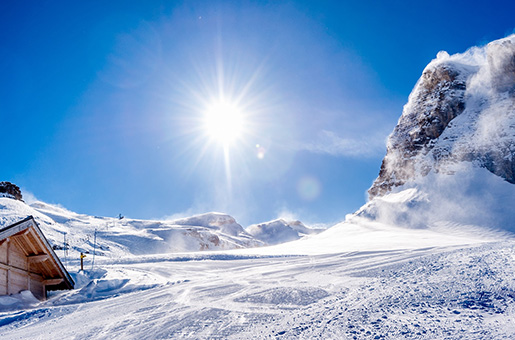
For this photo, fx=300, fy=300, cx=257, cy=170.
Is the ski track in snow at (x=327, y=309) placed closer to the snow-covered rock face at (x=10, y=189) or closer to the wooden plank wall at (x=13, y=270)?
the wooden plank wall at (x=13, y=270)

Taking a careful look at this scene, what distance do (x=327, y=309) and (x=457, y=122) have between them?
5819cm

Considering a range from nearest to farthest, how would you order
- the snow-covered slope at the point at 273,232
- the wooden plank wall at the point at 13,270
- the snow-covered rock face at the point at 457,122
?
1. the wooden plank wall at the point at 13,270
2. the snow-covered rock face at the point at 457,122
3. the snow-covered slope at the point at 273,232

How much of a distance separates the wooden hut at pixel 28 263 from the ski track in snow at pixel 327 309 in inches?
191

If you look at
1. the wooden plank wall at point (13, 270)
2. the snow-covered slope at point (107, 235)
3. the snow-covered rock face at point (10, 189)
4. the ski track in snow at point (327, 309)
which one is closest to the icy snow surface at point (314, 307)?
the ski track in snow at point (327, 309)

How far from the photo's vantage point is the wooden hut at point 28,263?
34.6 feet

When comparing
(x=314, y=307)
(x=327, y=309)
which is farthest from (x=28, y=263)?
(x=327, y=309)

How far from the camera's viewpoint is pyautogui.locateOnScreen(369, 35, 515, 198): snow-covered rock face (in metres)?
44.0

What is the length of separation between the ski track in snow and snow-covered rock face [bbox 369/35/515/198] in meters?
43.5

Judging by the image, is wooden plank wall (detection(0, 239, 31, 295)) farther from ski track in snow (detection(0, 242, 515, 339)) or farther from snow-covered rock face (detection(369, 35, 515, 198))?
snow-covered rock face (detection(369, 35, 515, 198))

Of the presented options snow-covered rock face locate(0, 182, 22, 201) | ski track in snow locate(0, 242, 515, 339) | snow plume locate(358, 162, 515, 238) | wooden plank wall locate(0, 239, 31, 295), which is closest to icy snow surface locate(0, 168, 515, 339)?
ski track in snow locate(0, 242, 515, 339)

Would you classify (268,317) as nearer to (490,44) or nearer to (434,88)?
(434,88)

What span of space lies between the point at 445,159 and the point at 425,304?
1953 inches

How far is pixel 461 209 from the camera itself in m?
35.8

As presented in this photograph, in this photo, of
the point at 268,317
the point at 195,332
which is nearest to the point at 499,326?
the point at 268,317
